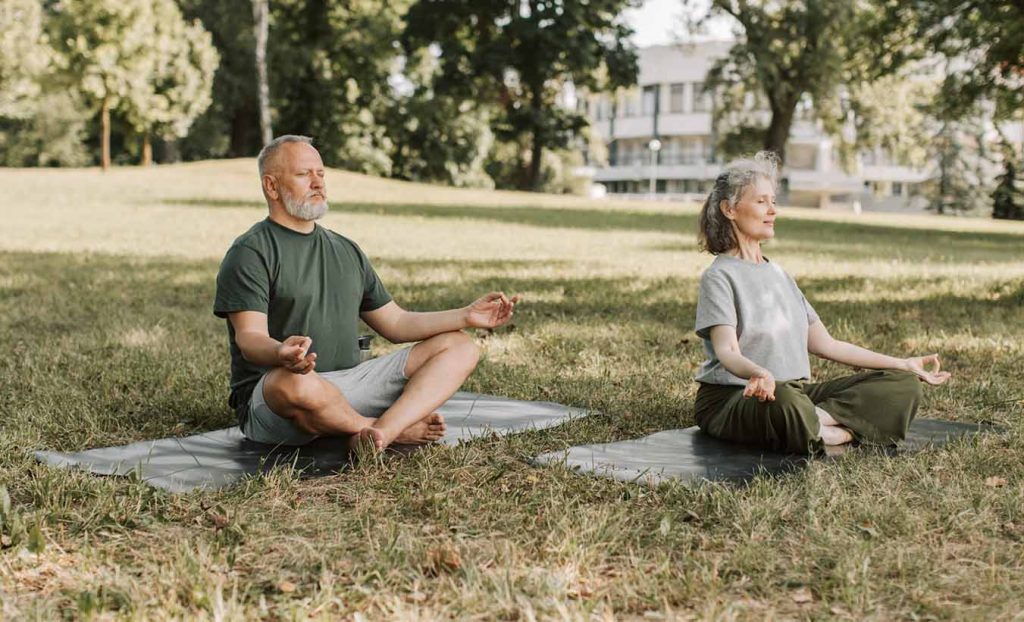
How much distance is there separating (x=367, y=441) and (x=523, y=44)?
38.0 m

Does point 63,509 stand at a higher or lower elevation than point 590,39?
lower

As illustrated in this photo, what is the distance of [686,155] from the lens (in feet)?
303

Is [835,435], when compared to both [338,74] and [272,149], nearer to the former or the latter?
[272,149]

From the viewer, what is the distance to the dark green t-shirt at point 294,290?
14.2ft

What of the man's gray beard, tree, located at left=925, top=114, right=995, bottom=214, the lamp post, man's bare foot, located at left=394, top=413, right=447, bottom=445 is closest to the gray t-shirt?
man's bare foot, located at left=394, top=413, right=447, bottom=445

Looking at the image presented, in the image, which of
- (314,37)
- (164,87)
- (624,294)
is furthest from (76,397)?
(314,37)

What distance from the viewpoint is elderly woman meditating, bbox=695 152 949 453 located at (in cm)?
460

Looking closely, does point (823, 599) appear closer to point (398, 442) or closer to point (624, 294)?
point (398, 442)

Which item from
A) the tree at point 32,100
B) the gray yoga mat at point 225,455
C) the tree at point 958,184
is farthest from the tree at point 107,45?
the gray yoga mat at point 225,455

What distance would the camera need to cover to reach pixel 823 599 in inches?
113

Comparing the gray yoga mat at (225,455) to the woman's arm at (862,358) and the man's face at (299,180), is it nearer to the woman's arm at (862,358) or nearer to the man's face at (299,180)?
the man's face at (299,180)

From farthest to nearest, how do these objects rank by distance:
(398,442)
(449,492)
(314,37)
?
(314,37) → (398,442) → (449,492)

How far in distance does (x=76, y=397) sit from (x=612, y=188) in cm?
9503

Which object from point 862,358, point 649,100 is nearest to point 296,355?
point 862,358
